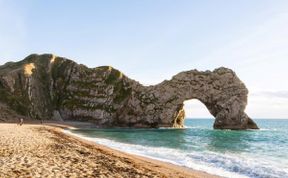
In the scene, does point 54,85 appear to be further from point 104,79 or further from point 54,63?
point 104,79

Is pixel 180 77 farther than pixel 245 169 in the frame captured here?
Yes

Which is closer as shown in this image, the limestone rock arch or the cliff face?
the limestone rock arch

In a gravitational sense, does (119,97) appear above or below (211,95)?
below

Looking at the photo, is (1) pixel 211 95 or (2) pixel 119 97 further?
(2) pixel 119 97

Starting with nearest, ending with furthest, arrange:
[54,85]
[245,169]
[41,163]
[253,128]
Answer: [41,163], [245,169], [253,128], [54,85]

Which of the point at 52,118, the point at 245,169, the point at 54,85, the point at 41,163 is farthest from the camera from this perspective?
the point at 54,85

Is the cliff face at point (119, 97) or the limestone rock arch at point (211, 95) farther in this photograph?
the cliff face at point (119, 97)

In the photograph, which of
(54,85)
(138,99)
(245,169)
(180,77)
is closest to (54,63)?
(54,85)

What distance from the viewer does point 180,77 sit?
116 meters

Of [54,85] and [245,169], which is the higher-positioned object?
[54,85]

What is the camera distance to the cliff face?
112m

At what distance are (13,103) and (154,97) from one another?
50141mm

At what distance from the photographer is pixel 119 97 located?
121 m

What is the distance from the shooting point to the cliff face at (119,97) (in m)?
112
